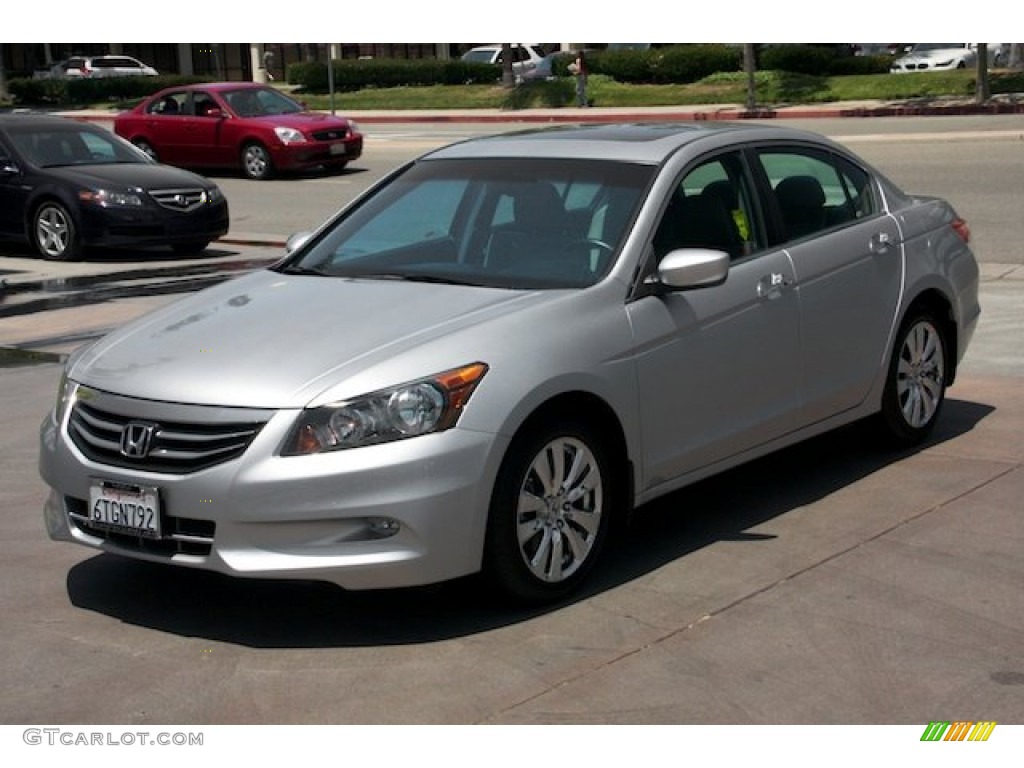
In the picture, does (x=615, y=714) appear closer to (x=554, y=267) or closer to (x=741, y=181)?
(x=554, y=267)

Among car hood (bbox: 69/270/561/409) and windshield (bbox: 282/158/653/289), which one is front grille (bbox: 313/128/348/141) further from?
car hood (bbox: 69/270/561/409)

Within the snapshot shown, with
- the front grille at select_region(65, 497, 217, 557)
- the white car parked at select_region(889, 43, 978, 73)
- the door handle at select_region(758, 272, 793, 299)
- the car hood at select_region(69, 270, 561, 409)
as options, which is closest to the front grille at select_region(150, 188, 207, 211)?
the car hood at select_region(69, 270, 561, 409)

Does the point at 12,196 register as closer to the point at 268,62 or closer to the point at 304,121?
the point at 304,121

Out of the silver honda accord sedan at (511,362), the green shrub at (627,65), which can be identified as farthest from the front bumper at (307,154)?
the green shrub at (627,65)

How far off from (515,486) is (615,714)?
0.99 m

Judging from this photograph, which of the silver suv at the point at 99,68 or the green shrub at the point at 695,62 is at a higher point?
the green shrub at the point at 695,62

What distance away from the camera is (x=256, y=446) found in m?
5.41

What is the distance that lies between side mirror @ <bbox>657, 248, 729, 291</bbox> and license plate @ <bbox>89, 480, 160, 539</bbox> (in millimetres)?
2017

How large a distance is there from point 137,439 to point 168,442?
0.43ft

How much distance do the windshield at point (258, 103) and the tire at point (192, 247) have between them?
30.3 feet

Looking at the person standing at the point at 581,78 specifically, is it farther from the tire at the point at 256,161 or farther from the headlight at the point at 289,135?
the headlight at the point at 289,135

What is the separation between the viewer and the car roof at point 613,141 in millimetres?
6879

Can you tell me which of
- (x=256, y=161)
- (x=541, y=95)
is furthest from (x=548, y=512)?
(x=541, y=95)

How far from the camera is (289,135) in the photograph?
2569 centimetres
